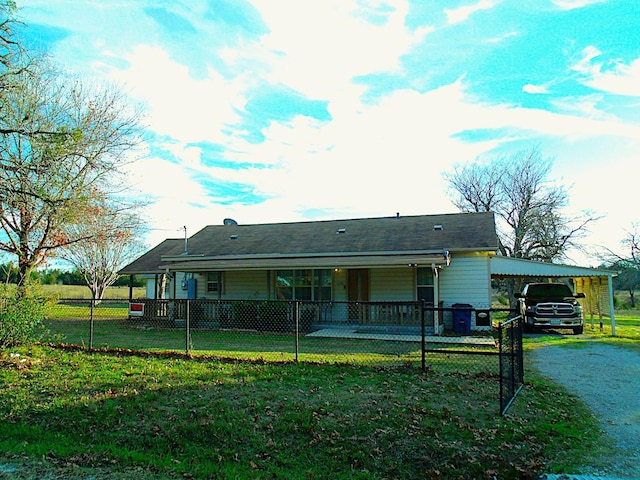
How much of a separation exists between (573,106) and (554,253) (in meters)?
18.5

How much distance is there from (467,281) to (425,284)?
1545 millimetres

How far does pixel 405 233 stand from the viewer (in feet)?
66.0

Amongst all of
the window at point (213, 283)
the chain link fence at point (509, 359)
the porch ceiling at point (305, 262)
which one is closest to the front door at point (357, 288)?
the porch ceiling at point (305, 262)

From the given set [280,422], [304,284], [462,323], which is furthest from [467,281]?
[280,422]

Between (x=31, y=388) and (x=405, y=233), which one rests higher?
(x=405, y=233)

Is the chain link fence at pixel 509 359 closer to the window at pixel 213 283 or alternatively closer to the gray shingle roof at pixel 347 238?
the gray shingle roof at pixel 347 238

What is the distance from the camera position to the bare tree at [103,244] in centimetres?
1891

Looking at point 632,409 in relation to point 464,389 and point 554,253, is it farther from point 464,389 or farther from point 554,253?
point 554,253

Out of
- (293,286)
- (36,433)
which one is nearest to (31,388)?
(36,433)

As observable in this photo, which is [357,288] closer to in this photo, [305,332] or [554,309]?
[305,332]

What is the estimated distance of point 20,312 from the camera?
374 inches

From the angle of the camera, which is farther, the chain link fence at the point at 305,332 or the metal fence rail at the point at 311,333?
the chain link fence at the point at 305,332

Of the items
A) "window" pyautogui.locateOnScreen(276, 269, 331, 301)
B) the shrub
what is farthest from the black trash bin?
the shrub

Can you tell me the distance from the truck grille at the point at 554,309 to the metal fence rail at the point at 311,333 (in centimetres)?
198
